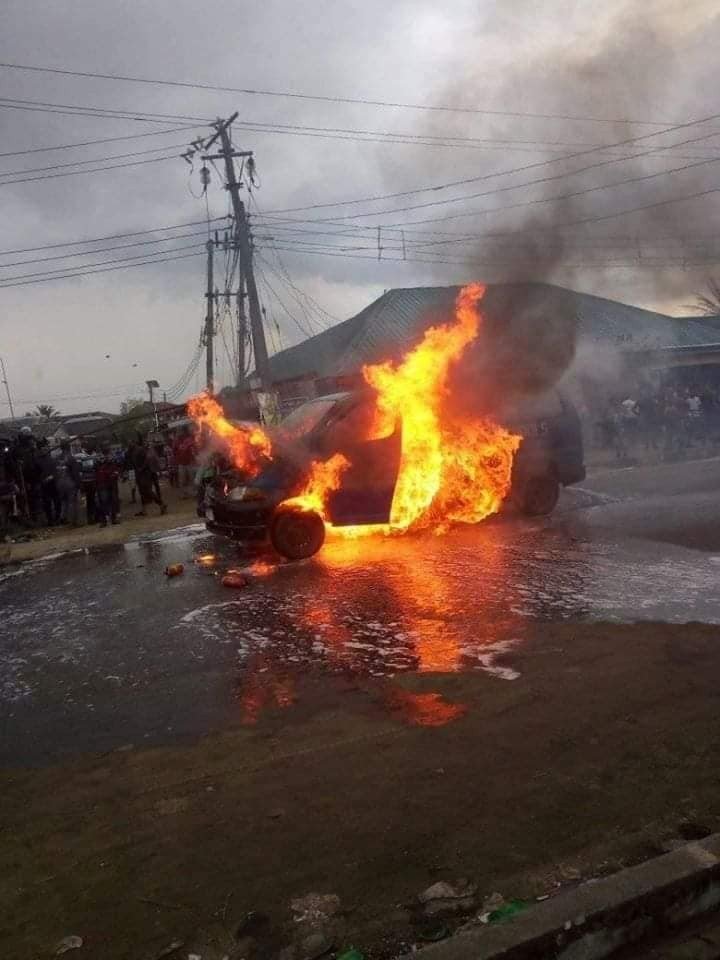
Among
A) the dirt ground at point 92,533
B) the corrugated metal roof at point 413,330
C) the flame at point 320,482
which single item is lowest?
the dirt ground at point 92,533

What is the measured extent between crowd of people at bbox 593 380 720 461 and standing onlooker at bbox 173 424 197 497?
36.8 ft

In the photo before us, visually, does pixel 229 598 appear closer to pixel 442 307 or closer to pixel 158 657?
pixel 158 657

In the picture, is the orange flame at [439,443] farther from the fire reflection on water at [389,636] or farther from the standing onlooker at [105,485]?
the standing onlooker at [105,485]

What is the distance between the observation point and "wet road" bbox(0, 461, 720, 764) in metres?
5.07

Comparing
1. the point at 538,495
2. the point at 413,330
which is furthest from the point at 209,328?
the point at 538,495

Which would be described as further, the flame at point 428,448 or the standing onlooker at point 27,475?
the standing onlooker at point 27,475

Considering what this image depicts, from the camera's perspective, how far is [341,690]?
16.8 feet

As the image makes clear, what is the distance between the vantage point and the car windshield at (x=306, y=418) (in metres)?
9.85

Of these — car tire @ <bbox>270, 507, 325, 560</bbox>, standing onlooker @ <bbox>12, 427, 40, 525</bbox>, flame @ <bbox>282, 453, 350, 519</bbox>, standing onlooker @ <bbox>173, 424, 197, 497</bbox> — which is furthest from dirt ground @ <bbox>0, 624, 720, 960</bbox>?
standing onlooker @ <bbox>173, 424, 197, 497</bbox>

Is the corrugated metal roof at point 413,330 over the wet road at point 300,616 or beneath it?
over

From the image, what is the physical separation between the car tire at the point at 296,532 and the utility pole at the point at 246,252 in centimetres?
1037

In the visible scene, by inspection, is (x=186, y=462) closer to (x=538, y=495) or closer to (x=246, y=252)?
(x=246, y=252)

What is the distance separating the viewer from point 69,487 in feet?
51.5

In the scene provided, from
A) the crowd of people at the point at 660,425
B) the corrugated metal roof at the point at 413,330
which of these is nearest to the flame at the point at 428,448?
the corrugated metal roof at the point at 413,330
